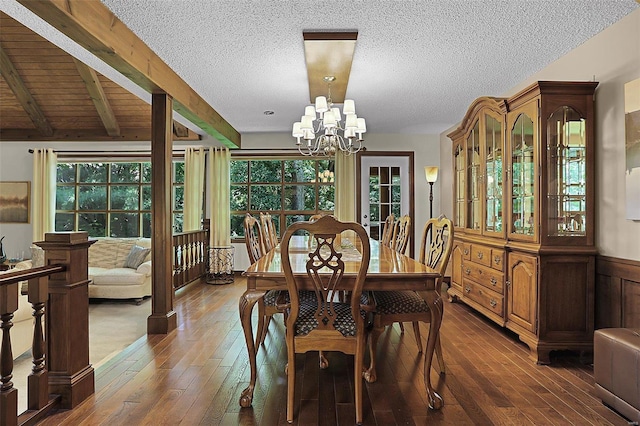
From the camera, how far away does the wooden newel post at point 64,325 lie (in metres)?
2.35

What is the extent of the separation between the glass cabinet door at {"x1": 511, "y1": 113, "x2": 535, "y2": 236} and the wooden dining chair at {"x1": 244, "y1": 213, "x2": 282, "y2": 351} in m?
2.09

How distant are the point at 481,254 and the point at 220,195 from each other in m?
4.31

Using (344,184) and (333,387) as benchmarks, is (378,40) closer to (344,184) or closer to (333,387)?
(333,387)

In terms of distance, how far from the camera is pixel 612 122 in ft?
10.1

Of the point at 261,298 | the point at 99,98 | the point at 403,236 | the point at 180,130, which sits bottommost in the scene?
the point at 261,298

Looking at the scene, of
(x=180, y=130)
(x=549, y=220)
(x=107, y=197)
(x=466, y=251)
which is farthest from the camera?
(x=107, y=197)

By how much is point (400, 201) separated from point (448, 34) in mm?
4356

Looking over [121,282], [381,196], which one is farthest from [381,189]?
[121,282]

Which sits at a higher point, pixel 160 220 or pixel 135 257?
pixel 160 220

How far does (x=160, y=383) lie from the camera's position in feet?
8.71

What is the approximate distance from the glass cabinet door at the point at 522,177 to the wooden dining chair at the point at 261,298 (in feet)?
6.84

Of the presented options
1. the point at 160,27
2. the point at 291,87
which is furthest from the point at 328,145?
the point at 160,27

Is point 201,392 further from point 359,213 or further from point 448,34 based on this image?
point 359,213

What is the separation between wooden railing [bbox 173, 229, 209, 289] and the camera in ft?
18.4
